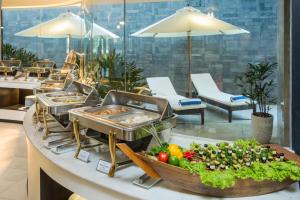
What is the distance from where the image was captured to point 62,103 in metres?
1.73

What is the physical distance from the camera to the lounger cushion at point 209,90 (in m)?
4.81

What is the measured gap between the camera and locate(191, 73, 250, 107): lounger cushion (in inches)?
189

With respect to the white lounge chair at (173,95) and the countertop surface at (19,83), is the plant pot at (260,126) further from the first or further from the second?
the countertop surface at (19,83)

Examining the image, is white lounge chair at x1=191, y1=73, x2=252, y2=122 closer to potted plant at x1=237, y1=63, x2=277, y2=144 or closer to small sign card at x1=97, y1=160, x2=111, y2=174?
potted plant at x1=237, y1=63, x2=277, y2=144

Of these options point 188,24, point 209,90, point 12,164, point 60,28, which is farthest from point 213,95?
point 12,164

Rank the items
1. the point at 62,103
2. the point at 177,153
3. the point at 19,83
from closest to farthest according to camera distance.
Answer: the point at 177,153 < the point at 62,103 < the point at 19,83

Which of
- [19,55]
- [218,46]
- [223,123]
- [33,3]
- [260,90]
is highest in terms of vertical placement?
[33,3]

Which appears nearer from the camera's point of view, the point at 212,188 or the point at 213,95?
the point at 212,188

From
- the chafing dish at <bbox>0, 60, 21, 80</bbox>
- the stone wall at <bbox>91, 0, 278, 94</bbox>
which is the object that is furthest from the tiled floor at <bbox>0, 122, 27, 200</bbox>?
the stone wall at <bbox>91, 0, 278, 94</bbox>

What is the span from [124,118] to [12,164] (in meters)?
2.60

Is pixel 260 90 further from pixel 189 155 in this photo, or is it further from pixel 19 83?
pixel 19 83

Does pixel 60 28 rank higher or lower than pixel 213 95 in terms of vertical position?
higher

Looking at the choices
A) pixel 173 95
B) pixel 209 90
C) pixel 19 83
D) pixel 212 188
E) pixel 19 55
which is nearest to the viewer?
pixel 212 188

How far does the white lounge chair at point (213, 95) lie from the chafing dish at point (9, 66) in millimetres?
3295
